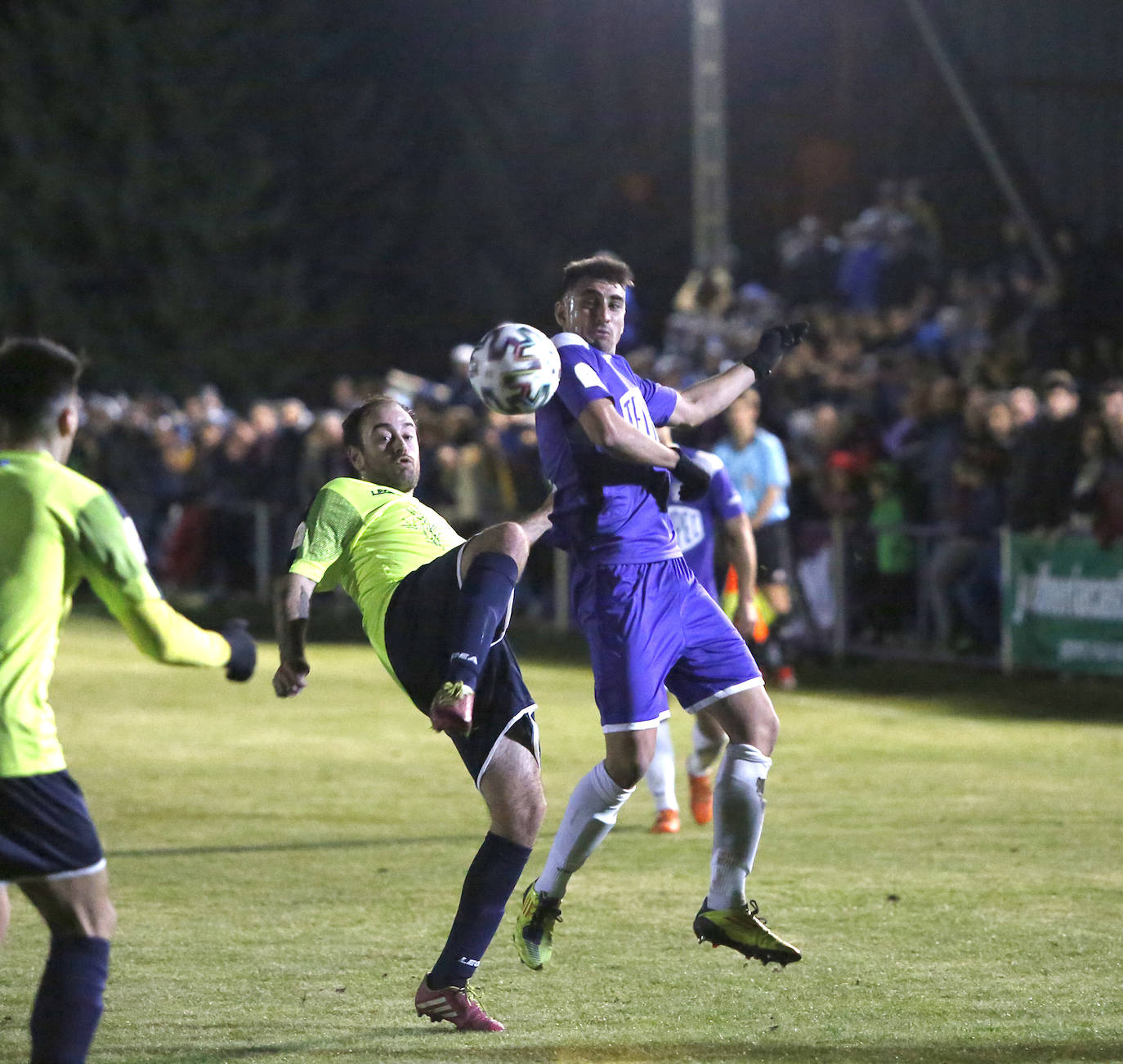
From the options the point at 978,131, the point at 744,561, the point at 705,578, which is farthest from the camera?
the point at 978,131

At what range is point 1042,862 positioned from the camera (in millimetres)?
8703

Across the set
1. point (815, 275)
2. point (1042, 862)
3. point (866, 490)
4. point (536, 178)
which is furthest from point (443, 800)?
point (536, 178)

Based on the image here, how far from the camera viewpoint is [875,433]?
57.3ft

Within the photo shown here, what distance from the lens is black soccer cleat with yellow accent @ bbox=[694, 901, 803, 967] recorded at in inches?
248

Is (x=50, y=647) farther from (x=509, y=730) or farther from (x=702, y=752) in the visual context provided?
(x=702, y=752)

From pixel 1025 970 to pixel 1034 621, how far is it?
355 inches

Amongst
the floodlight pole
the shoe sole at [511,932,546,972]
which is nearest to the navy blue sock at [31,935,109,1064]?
the shoe sole at [511,932,546,972]

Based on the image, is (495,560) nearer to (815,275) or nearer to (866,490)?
(866,490)

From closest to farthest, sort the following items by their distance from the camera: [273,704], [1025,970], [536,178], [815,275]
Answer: [1025,970]
[273,704]
[815,275]
[536,178]

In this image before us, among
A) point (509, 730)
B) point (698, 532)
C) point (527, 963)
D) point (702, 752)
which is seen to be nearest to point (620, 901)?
point (527, 963)

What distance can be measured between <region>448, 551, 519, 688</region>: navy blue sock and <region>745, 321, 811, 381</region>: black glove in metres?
1.36

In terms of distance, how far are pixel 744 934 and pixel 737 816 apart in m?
0.43

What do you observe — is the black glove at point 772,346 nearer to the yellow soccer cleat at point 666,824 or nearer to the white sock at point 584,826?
the white sock at point 584,826

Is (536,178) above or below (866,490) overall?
above
